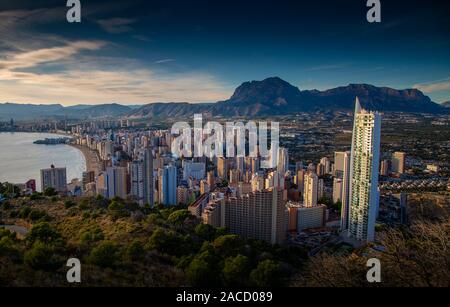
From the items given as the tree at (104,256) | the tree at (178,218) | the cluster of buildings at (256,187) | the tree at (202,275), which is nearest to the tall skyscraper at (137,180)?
the cluster of buildings at (256,187)

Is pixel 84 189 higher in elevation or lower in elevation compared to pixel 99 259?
lower

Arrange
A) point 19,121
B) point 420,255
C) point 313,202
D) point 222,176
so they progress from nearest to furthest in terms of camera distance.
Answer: point 420,255
point 313,202
point 222,176
point 19,121

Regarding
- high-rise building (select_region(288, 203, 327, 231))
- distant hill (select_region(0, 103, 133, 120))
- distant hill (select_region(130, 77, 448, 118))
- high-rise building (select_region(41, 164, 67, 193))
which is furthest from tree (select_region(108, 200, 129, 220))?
distant hill (select_region(0, 103, 133, 120))

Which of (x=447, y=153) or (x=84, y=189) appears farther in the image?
(x=447, y=153)

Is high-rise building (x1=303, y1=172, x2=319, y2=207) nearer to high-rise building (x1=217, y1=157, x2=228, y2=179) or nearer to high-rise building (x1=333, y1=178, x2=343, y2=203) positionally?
high-rise building (x1=333, y1=178, x2=343, y2=203)

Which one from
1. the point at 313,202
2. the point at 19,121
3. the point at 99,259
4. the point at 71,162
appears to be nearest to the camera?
the point at 99,259

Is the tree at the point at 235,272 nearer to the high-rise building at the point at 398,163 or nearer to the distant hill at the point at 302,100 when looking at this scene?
the high-rise building at the point at 398,163
